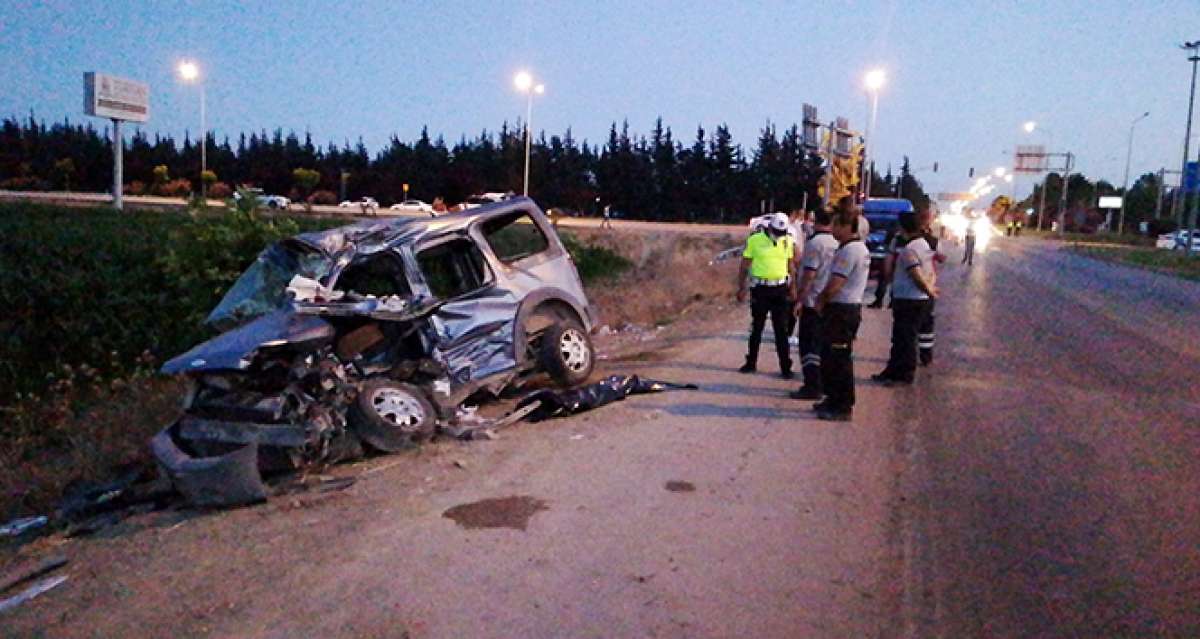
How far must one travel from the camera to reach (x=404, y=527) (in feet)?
17.3

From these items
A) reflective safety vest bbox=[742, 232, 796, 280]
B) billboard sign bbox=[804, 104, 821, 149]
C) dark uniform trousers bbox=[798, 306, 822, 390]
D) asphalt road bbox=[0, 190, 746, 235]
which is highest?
billboard sign bbox=[804, 104, 821, 149]

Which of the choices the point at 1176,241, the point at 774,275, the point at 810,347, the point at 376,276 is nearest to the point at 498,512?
the point at 376,276

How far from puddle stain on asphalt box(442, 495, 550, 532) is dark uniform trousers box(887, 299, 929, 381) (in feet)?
17.4

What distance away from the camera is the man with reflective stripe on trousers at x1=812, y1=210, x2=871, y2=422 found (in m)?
7.78

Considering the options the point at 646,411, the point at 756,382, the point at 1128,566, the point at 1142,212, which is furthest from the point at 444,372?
the point at 1142,212

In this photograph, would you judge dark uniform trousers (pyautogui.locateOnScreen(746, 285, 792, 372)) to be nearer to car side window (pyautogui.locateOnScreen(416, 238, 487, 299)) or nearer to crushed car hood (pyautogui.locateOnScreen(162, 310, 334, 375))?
car side window (pyautogui.locateOnScreen(416, 238, 487, 299))

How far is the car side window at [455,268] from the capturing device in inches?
342

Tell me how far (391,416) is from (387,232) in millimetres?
1912

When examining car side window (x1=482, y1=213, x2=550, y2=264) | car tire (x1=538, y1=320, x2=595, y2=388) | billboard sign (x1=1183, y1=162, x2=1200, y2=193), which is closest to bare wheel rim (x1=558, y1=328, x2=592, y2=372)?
car tire (x1=538, y1=320, x2=595, y2=388)

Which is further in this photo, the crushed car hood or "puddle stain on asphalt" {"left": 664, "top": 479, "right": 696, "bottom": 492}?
the crushed car hood

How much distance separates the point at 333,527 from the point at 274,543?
334 mm

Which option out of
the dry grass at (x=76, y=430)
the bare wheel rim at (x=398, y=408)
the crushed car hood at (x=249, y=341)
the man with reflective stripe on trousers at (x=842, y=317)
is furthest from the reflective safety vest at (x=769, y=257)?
the dry grass at (x=76, y=430)

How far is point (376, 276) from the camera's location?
8195 mm

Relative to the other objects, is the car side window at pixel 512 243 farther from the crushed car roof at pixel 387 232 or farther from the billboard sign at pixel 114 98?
the billboard sign at pixel 114 98
